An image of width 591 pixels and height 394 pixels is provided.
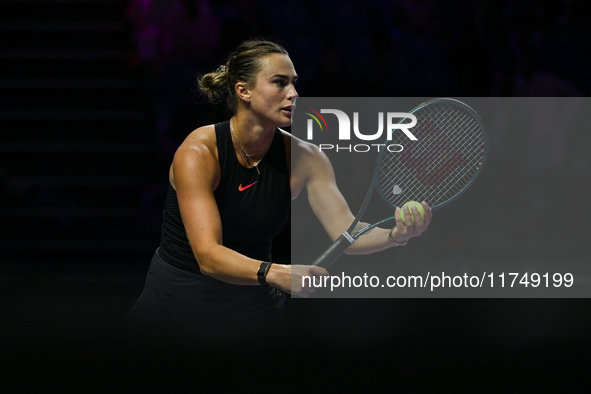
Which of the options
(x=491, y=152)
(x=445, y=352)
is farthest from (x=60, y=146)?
(x=445, y=352)

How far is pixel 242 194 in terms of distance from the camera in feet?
5.20

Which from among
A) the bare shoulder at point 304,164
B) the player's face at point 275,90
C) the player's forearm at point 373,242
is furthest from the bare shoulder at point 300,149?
the player's forearm at point 373,242

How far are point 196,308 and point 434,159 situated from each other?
91 centimetres

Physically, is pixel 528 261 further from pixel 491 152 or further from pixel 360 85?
pixel 360 85

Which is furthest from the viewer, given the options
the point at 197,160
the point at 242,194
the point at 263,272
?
the point at 242,194

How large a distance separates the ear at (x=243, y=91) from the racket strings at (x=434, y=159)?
556 mm

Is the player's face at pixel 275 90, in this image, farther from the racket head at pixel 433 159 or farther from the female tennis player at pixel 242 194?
the racket head at pixel 433 159

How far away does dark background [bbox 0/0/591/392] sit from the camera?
124 inches

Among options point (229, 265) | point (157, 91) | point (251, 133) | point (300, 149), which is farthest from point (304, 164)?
point (157, 91)

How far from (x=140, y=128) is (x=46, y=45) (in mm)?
826

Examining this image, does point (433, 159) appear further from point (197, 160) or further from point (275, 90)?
point (197, 160)

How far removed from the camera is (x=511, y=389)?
1.20m

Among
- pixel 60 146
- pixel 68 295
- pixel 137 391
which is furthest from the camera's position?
pixel 60 146

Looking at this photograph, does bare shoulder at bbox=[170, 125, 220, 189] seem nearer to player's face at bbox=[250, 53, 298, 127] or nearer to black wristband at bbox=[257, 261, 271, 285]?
player's face at bbox=[250, 53, 298, 127]
